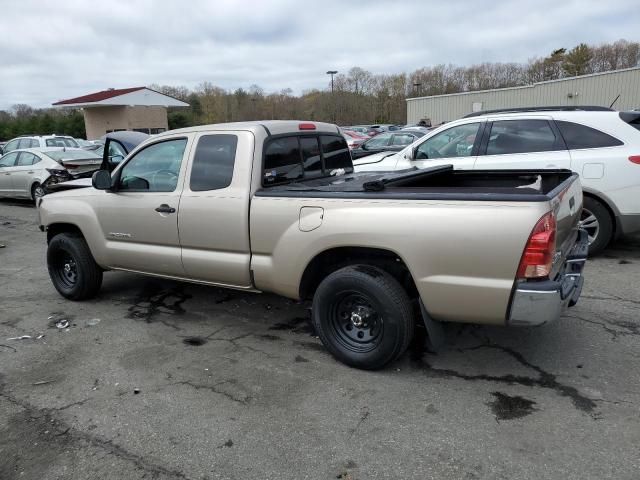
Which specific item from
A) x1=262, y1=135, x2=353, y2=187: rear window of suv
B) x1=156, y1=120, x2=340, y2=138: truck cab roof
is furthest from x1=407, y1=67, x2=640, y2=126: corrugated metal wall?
x1=156, y1=120, x2=340, y2=138: truck cab roof

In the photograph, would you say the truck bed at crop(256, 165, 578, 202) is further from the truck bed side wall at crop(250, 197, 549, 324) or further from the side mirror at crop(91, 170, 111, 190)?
the side mirror at crop(91, 170, 111, 190)

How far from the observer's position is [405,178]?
400 centimetres

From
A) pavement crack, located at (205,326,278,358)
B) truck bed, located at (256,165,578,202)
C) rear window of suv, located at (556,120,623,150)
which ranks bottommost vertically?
pavement crack, located at (205,326,278,358)

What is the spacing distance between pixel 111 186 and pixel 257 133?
1.71 m

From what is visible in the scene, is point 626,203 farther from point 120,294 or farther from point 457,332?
point 120,294

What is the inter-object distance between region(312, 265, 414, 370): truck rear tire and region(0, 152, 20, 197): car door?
13.0m

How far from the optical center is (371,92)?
75.0 meters

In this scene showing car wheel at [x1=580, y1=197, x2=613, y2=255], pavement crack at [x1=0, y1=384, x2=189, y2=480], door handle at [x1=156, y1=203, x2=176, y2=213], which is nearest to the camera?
pavement crack at [x1=0, y1=384, x2=189, y2=480]

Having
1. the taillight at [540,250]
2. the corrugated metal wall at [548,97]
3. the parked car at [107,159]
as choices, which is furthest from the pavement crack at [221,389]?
the corrugated metal wall at [548,97]

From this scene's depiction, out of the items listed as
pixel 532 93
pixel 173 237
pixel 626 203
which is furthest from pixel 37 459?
pixel 532 93

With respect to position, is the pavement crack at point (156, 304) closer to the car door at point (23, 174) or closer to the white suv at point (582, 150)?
the white suv at point (582, 150)

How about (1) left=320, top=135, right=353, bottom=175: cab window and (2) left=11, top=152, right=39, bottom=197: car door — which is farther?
(2) left=11, top=152, right=39, bottom=197: car door

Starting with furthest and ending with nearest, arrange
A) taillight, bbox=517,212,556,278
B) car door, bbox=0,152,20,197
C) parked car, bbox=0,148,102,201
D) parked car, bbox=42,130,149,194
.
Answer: car door, bbox=0,152,20,197 < parked car, bbox=0,148,102,201 < parked car, bbox=42,130,149,194 < taillight, bbox=517,212,556,278

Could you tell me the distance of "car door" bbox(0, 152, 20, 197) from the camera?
13.6 m
